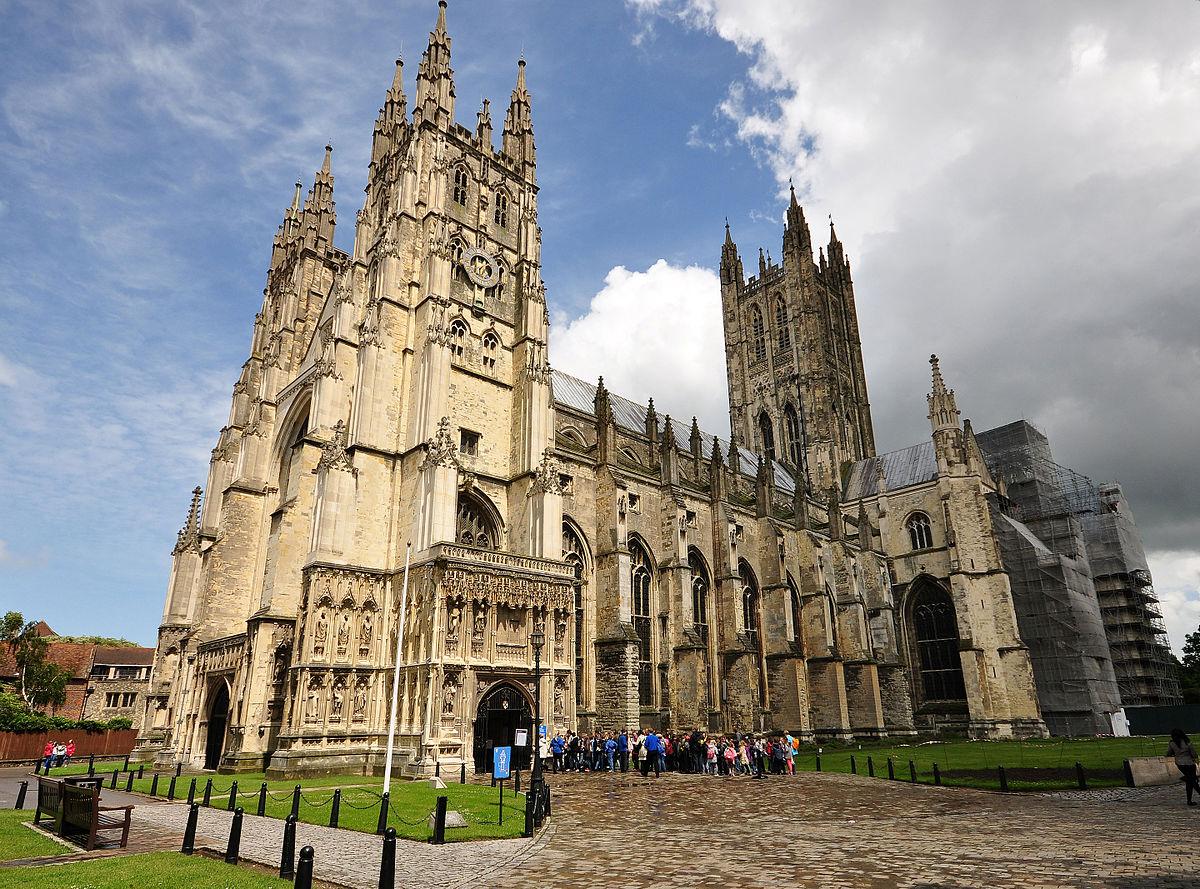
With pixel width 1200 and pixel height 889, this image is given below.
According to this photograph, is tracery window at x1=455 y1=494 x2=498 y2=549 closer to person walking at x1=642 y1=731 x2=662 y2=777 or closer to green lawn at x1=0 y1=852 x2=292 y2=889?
person walking at x1=642 y1=731 x2=662 y2=777

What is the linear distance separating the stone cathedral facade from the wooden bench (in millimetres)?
8952

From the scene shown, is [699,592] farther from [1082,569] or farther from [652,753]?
[1082,569]

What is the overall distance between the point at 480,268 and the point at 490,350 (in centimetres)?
429

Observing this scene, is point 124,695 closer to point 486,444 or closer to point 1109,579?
point 486,444

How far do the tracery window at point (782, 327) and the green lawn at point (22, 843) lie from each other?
6270cm

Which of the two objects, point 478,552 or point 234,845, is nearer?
point 234,845

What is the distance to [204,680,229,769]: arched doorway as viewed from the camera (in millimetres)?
27812

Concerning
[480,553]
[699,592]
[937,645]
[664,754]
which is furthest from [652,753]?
[937,645]

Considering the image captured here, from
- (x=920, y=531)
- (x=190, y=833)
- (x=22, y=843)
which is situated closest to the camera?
(x=190, y=833)

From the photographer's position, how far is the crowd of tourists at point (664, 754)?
2531 cm

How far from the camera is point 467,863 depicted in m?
10.3

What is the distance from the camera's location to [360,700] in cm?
2456

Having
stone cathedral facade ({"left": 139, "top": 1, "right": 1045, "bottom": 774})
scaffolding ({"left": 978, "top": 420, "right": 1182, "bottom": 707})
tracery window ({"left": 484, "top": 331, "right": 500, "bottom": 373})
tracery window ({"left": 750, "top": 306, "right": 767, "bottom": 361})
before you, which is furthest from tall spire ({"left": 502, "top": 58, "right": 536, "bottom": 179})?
scaffolding ({"left": 978, "top": 420, "right": 1182, "bottom": 707})

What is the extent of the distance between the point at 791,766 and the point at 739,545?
54.0 ft
